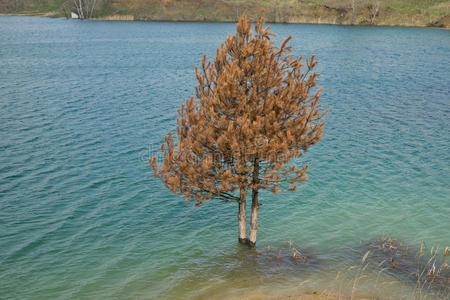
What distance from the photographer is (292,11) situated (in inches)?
6378

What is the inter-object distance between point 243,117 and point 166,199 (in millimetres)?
12336

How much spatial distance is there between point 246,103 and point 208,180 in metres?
3.52

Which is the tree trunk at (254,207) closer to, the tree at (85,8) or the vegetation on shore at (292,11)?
the vegetation on shore at (292,11)

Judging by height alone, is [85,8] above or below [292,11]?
above

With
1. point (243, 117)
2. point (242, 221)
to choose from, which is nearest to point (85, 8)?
point (242, 221)

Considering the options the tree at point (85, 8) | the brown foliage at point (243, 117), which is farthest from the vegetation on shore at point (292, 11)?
the brown foliage at point (243, 117)

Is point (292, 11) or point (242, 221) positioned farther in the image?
point (292, 11)

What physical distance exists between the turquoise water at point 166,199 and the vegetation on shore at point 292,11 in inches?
3861

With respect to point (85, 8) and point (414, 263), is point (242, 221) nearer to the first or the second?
point (414, 263)

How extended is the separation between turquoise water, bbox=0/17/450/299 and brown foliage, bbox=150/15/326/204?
4.40m

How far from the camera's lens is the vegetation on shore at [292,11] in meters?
145

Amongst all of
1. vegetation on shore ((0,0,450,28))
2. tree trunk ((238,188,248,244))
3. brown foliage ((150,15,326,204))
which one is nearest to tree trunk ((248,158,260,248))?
tree trunk ((238,188,248,244))

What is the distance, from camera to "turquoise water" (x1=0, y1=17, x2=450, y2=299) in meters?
19.0

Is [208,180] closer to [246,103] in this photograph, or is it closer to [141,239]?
[246,103]
